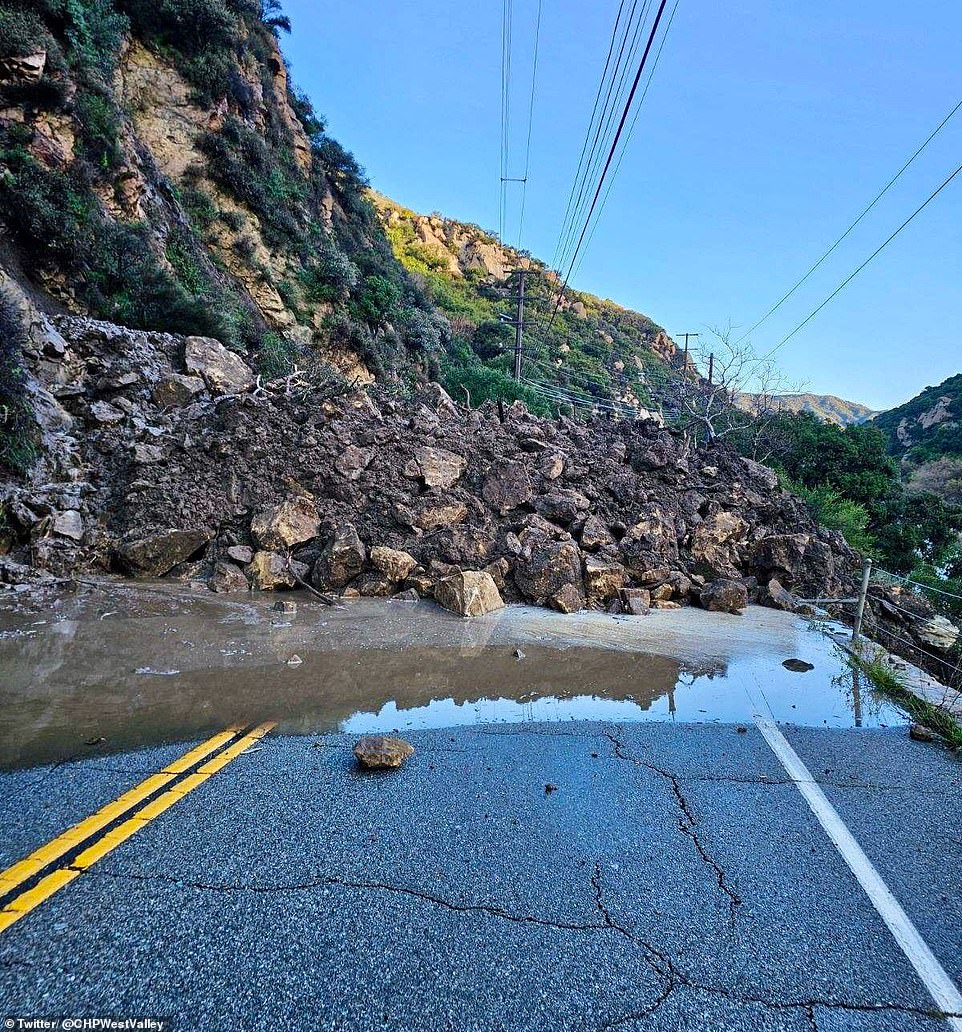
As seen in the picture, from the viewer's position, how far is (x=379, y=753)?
3.44m

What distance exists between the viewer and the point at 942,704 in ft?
Answer: 15.2

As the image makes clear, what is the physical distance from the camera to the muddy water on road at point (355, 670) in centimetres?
424

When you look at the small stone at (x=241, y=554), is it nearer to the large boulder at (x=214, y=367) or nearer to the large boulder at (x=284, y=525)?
the large boulder at (x=284, y=525)

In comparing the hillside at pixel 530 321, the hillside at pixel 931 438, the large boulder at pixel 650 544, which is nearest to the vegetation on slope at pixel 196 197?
the hillside at pixel 530 321

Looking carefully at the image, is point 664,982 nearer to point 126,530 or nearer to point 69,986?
point 69,986

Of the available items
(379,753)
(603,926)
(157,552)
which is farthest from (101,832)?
(157,552)

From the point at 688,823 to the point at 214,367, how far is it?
40.3 ft

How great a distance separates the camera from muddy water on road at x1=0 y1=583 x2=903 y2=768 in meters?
4.24

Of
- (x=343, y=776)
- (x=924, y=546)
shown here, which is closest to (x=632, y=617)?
(x=343, y=776)

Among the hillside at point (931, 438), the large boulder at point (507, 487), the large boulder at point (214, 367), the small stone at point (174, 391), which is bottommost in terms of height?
the large boulder at point (507, 487)

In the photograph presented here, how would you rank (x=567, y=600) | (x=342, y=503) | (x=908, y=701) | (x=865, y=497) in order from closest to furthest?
1. (x=908, y=701)
2. (x=567, y=600)
3. (x=342, y=503)
4. (x=865, y=497)

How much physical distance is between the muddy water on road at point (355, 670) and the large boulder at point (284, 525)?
1.12 meters

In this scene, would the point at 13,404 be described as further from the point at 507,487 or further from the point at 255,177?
the point at 255,177

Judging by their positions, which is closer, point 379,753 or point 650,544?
point 379,753
